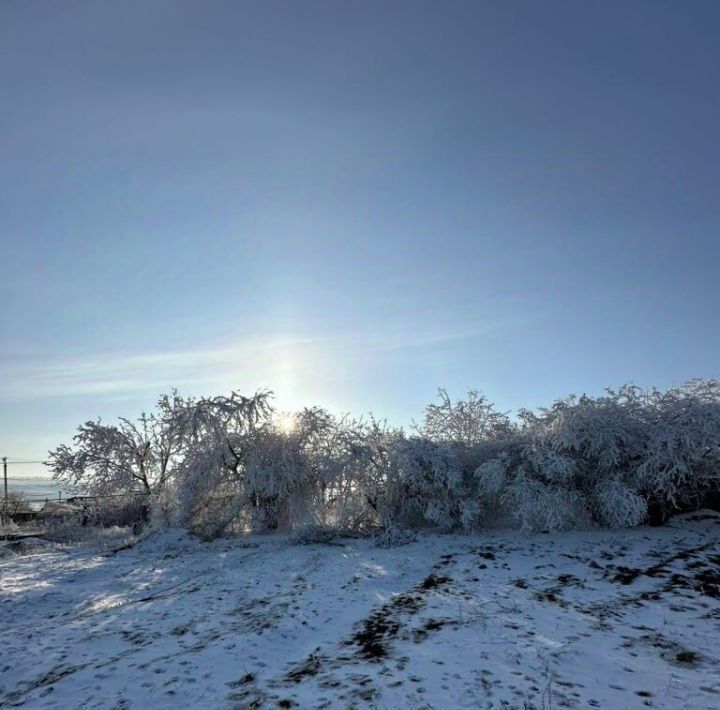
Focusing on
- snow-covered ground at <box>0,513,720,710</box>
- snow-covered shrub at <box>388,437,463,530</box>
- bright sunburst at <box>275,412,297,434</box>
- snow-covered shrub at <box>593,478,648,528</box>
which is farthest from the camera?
bright sunburst at <box>275,412,297,434</box>

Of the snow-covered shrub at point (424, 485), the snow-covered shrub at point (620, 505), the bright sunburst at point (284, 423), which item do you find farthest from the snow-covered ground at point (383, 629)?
the bright sunburst at point (284, 423)

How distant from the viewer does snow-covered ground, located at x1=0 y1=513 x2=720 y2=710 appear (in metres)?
6.07

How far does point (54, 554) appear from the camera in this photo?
1794 centimetres

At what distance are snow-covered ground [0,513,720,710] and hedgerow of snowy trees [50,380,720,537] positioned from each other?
183 centimetres

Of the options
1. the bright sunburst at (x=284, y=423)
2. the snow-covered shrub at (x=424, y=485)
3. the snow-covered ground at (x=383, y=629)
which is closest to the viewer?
the snow-covered ground at (x=383, y=629)

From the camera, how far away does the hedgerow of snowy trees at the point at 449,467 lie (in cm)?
1650

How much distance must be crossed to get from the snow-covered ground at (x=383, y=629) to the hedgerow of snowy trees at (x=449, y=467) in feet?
5.99

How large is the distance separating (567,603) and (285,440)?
602 inches

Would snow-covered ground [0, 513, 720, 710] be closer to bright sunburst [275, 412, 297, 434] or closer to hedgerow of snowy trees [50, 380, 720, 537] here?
hedgerow of snowy trees [50, 380, 720, 537]

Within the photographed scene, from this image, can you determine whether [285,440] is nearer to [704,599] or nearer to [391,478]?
[391,478]

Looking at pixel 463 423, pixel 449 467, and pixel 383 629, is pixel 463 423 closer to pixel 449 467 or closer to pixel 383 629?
pixel 449 467

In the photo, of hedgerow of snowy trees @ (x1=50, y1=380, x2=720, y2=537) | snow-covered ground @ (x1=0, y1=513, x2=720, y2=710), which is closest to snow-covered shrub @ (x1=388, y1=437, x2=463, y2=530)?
hedgerow of snowy trees @ (x1=50, y1=380, x2=720, y2=537)

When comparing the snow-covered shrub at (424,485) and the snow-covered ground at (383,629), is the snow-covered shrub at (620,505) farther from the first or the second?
the snow-covered shrub at (424,485)

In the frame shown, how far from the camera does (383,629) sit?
8.41m
